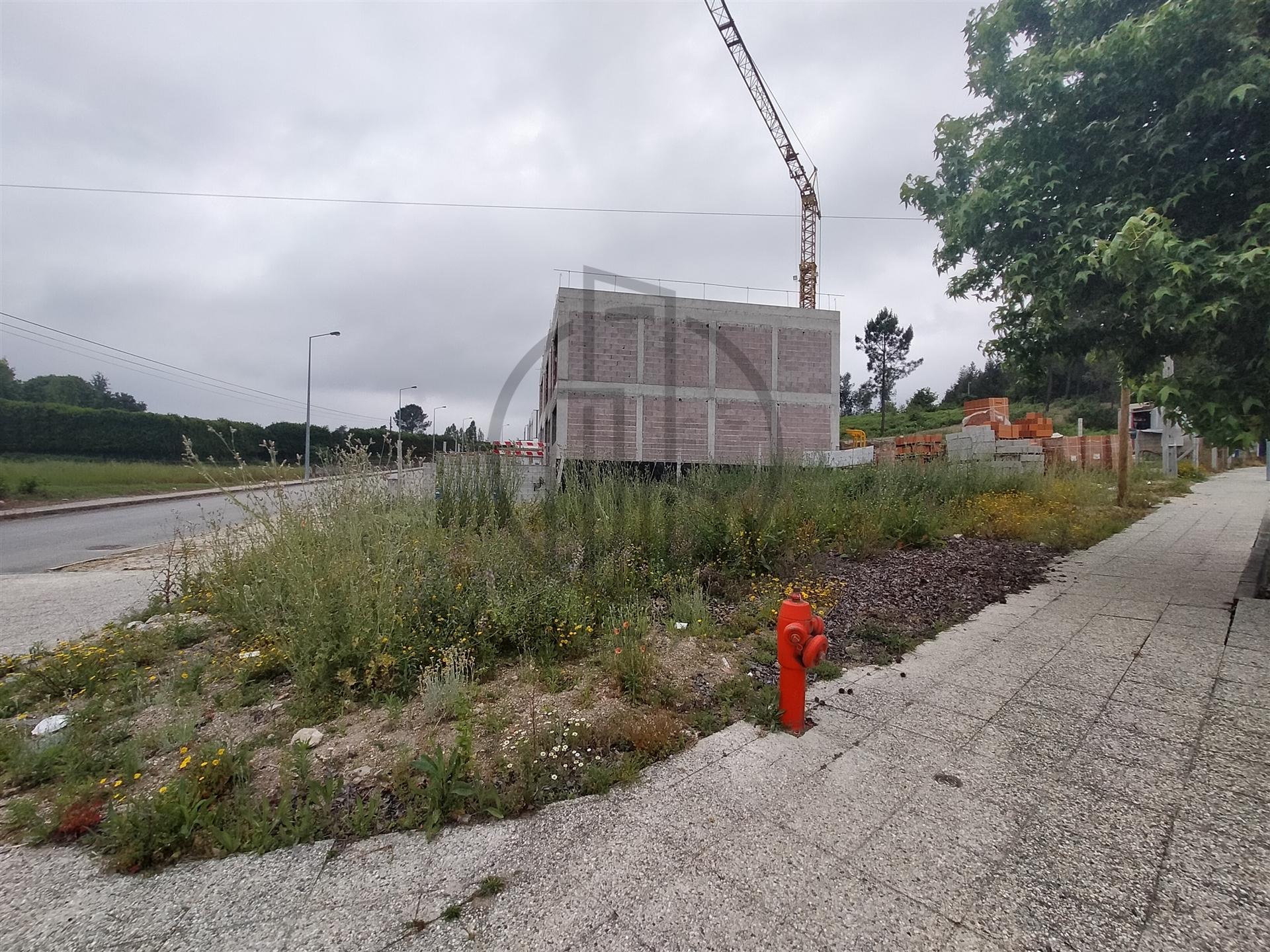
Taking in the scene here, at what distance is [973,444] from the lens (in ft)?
42.2

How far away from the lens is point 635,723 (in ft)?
7.97

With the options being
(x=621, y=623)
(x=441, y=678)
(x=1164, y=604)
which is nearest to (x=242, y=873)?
(x=441, y=678)

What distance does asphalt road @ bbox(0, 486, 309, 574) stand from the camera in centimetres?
816

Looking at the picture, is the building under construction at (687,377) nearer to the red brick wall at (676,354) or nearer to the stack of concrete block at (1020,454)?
the red brick wall at (676,354)

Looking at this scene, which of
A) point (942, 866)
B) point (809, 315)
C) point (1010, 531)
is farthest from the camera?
point (809, 315)

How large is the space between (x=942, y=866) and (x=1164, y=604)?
4.34 m

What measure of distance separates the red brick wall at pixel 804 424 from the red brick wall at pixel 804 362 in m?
0.67

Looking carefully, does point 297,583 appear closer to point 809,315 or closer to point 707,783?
point 707,783

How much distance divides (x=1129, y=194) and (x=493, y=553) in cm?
578

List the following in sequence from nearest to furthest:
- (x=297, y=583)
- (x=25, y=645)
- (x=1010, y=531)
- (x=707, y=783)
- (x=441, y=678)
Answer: (x=707, y=783), (x=441, y=678), (x=297, y=583), (x=25, y=645), (x=1010, y=531)

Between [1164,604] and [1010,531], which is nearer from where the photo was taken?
[1164,604]

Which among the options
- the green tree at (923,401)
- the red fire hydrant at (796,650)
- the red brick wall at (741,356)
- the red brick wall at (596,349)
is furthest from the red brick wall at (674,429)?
the green tree at (923,401)

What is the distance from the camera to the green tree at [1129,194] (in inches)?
143

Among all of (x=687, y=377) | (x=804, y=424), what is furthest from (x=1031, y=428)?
(x=687, y=377)
